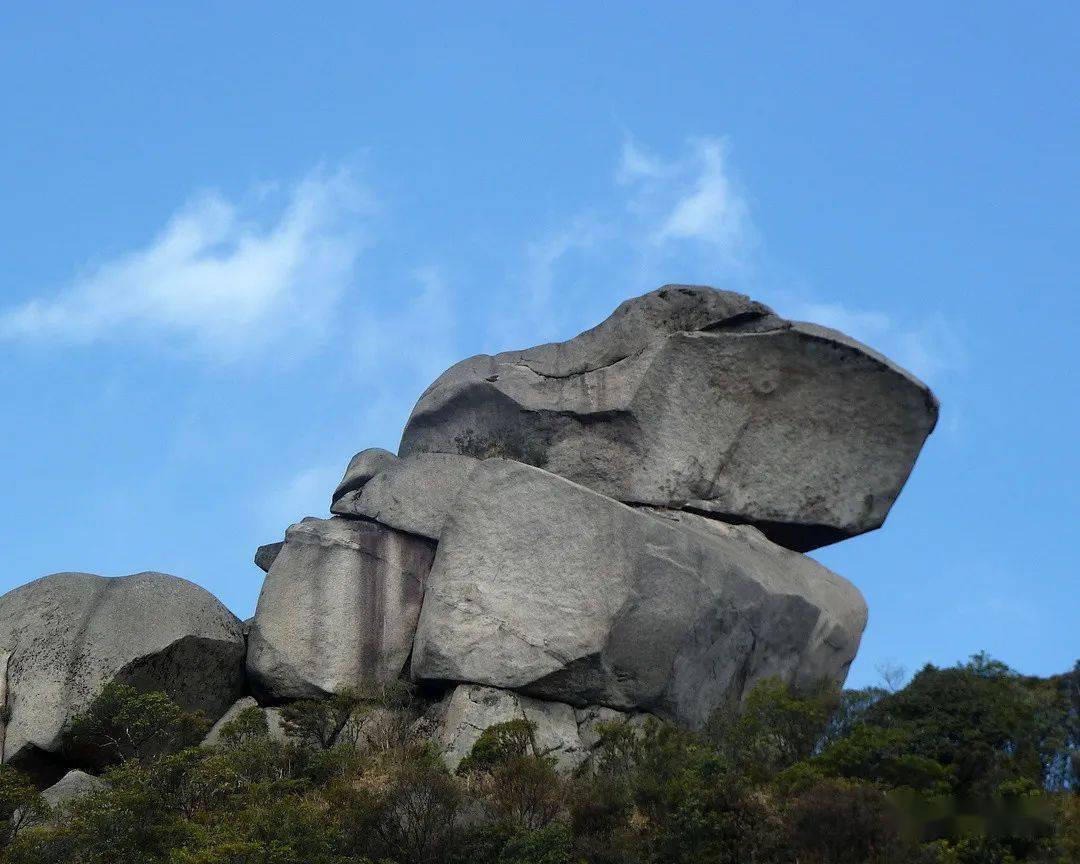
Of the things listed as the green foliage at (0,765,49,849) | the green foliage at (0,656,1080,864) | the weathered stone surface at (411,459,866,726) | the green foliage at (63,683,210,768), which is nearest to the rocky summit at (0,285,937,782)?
the weathered stone surface at (411,459,866,726)

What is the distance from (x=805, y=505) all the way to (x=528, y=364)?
261 inches

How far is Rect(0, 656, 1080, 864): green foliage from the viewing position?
77.0 ft

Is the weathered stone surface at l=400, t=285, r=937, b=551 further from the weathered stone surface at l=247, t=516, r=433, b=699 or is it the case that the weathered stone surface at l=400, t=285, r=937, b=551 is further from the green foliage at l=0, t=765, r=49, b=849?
the green foliage at l=0, t=765, r=49, b=849

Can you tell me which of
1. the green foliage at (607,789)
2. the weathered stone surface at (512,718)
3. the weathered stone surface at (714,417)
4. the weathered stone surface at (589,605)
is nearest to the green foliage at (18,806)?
the green foliage at (607,789)

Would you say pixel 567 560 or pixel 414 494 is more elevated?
pixel 414 494

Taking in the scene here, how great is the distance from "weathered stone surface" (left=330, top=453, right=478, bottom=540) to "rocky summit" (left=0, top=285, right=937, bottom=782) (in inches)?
1.8

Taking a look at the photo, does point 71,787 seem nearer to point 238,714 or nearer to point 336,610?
point 238,714

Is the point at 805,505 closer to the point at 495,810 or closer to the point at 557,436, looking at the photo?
the point at 557,436

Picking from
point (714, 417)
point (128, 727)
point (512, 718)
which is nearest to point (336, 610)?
point (512, 718)

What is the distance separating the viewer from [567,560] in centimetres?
3058

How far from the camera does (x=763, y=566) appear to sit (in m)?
32.9

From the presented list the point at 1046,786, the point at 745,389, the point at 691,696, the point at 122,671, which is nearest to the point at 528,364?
the point at 745,389

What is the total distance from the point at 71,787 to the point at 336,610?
600 cm

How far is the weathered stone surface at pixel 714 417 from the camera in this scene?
34062mm
